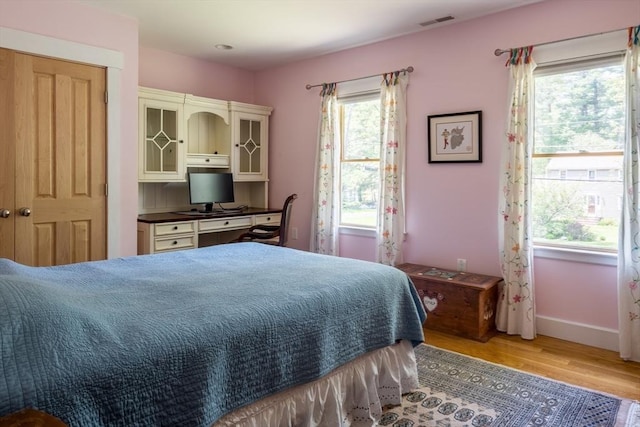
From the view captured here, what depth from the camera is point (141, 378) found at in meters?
1.27

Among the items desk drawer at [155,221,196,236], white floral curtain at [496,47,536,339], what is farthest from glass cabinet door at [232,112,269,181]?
white floral curtain at [496,47,536,339]

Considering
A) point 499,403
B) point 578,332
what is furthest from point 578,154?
point 499,403

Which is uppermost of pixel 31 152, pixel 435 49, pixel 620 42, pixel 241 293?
pixel 435 49

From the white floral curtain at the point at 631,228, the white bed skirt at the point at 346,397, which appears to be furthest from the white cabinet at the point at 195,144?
the white floral curtain at the point at 631,228

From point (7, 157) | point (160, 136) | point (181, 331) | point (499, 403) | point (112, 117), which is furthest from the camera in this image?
point (160, 136)

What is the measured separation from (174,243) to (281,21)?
221cm

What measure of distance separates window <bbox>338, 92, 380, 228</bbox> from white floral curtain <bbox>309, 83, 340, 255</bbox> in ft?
0.39

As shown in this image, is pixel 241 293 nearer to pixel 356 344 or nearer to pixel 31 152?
pixel 356 344

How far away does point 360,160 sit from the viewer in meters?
4.64

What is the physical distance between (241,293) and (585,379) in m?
2.22

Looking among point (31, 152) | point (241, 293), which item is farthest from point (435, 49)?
point (31, 152)

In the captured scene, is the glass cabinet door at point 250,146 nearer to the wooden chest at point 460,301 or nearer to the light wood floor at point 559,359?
the wooden chest at point 460,301

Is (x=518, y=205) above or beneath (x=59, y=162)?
beneath

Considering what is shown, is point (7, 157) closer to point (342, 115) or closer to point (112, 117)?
point (112, 117)
